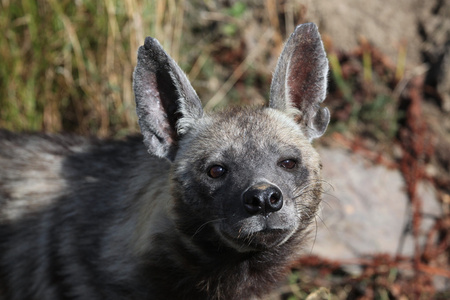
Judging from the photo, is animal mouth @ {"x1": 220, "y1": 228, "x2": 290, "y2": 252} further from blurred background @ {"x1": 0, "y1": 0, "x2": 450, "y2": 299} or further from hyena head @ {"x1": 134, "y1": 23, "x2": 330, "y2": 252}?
blurred background @ {"x1": 0, "y1": 0, "x2": 450, "y2": 299}

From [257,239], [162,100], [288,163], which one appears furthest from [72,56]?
[257,239]

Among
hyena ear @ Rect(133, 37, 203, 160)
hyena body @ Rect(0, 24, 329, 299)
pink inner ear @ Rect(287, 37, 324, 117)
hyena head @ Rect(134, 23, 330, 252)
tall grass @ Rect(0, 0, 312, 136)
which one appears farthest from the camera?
tall grass @ Rect(0, 0, 312, 136)

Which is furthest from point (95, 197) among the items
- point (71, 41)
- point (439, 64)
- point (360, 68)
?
point (439, 64)

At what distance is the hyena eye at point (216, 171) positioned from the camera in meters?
3.18

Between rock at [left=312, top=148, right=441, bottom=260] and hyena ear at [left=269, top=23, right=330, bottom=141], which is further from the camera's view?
rock at [left=312, top=148, right=441, bottom=260]

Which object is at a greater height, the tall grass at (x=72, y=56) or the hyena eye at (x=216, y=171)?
the tall grass at (x=72, y=56)

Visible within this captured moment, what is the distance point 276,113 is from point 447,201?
2.89 m

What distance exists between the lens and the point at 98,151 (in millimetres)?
4031

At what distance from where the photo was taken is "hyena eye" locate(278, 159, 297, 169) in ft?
10.6

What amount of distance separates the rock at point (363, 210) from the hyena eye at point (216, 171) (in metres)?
2.22

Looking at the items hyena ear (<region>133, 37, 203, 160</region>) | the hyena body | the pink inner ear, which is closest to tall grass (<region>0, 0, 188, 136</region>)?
the hyena body

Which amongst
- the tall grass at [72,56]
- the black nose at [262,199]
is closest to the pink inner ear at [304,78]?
the black nose at [262,199]

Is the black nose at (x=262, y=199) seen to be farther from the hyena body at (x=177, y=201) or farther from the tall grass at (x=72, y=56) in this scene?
the tall grass at (x=72, y=56)

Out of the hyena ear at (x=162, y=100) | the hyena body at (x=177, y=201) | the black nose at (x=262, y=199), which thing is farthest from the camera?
the hyena ear at (x=162, y=100)
